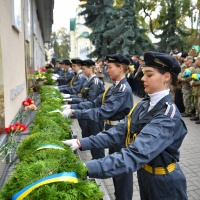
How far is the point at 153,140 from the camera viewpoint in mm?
1867

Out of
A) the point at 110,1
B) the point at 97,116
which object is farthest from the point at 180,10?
the point at 97,116

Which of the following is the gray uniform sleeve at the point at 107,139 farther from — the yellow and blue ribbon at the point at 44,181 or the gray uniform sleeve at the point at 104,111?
the gray uniform sleeve at the point at 104,111

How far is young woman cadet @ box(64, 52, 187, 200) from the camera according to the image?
70.7 inches

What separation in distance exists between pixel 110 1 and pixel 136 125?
71.4 feet

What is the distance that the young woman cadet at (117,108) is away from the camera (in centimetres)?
346

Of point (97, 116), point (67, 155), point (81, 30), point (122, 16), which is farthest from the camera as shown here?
point (81, 30)

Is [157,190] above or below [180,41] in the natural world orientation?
below

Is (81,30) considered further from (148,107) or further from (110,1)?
(148,107)

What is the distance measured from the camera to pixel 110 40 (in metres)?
23.0

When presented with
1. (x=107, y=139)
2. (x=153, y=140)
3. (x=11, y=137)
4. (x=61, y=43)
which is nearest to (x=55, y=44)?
(x=61, y=43)

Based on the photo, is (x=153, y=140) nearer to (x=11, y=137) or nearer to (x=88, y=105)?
(x=11, y=137)

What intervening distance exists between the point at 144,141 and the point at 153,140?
0.07m

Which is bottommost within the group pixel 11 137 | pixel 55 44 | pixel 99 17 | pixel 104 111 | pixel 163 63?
pixel 11 137

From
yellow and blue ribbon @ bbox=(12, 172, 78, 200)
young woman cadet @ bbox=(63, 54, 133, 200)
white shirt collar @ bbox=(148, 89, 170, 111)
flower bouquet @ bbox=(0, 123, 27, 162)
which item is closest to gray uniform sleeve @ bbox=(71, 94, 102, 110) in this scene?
young woman cadet @ bbox=(63, 54, 133, 200)
